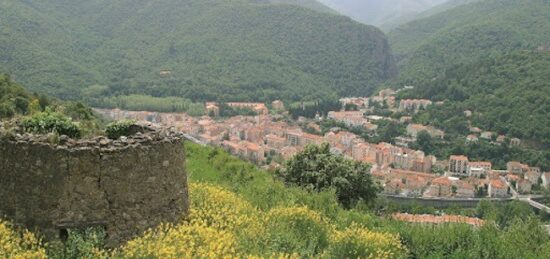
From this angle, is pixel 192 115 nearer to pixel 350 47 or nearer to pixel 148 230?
pixel 350 47

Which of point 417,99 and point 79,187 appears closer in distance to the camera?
point 79,187

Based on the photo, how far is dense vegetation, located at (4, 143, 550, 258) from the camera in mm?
7816

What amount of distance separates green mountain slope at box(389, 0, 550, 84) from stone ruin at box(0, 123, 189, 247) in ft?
386

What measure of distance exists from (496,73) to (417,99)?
16962 mm

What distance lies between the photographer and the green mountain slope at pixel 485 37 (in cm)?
12218

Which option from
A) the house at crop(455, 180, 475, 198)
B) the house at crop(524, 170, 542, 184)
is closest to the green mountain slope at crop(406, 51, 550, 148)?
the house at crop(524, 170, 542, 184)

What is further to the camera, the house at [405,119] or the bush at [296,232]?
the house at [405,119]

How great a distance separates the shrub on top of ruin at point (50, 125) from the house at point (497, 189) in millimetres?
58709

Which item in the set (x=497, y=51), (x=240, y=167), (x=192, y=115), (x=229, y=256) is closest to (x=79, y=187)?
(x=229, y=256)

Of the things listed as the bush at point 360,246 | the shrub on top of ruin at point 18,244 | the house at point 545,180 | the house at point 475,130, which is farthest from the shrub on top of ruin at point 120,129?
the house at point 475,130

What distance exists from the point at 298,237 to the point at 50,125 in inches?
188

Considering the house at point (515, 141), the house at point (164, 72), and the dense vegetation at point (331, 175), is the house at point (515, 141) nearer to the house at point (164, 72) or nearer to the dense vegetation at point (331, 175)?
the dense vegetation at point (331, 175)

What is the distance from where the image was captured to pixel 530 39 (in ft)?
394

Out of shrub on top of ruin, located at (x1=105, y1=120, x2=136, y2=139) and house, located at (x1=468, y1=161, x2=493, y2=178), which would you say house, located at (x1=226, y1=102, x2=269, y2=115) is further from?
shrub on top of ruin, located at (x1=105, y1=120, x2=136, y2=139)
